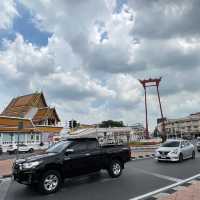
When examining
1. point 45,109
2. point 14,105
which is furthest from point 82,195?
point 14,105

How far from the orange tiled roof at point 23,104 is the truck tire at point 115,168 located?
156ft

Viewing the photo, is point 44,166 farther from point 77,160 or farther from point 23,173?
point 77,160

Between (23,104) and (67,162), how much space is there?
54.2 meters

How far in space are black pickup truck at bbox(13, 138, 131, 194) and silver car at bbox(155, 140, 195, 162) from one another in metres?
5.79

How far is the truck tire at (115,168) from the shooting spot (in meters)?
12.6

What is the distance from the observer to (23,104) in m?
62.6

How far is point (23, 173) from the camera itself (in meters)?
9.70

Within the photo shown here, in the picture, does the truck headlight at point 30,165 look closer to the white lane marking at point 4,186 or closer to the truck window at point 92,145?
the white lane marking at point 4,186

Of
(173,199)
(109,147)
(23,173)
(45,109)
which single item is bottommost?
(173,199)

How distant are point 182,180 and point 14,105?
59.7 meters

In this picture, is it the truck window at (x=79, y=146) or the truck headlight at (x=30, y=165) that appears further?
the truck window at (x=79, y=146)

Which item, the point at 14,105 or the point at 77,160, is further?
the point at 14,105

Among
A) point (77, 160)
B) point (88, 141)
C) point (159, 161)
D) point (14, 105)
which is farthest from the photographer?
point (14, 105)

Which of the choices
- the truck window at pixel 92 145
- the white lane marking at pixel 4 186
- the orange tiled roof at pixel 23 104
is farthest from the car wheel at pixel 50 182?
the orange tiled roof at pixel 23 104
